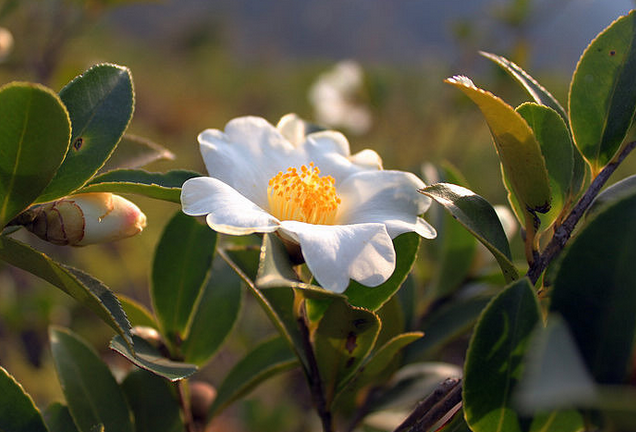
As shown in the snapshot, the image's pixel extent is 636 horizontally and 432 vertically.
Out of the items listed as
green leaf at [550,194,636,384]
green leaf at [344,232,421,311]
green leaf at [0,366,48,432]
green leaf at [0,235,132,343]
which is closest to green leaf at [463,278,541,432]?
green leaf at [550,194,636,384]

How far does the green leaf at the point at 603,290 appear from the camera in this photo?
334 millimetres

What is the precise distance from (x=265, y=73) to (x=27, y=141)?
208 inches

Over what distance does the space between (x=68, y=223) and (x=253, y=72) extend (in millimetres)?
5364

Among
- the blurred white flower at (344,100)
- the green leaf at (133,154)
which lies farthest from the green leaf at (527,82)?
the blurred white flower at (344,100)

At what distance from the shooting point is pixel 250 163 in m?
0.63

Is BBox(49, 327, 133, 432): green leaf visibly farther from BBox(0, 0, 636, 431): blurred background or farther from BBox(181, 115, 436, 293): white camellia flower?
BBox(0, 0, 636, 431): blurred background

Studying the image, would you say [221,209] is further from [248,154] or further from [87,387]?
[87,387]

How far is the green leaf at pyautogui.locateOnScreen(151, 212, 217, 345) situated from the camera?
672mm

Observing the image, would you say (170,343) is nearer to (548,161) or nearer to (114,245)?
(548,161)

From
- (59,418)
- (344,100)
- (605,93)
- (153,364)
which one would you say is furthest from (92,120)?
(344,100)

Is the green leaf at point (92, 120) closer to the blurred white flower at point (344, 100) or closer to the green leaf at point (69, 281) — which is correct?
the green leaf at point (69, 281)

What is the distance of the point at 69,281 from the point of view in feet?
1.52

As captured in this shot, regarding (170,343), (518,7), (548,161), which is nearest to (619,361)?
(548,161)

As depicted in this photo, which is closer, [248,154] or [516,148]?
[516,148]
